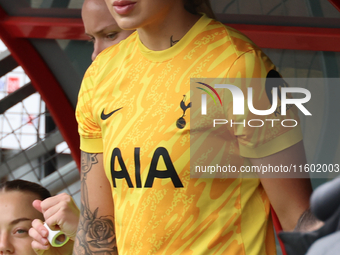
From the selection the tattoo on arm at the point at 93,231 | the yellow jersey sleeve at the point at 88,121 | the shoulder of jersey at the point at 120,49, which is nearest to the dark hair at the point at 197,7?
the shoulder of jersey at the point at 120,49

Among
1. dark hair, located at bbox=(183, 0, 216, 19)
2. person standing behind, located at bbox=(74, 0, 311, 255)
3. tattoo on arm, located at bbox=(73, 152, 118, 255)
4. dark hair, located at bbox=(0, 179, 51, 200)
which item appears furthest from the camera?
dark hair, located at bbox=(0, 179, 51, 200)

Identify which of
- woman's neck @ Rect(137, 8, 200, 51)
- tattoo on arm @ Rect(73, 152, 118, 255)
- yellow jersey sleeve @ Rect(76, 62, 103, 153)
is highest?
woman's neck @ Rect(137, 8, 200, 51)

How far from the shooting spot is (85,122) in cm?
91

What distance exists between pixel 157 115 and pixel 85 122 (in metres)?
0.22

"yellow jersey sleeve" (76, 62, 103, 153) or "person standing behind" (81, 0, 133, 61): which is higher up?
"person standing behind" (81, 0, 133, 61)

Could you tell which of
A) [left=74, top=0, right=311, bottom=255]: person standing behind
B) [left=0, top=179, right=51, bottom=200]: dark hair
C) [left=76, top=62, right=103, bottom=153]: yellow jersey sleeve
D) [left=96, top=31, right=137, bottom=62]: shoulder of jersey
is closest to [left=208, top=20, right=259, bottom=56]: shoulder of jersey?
[left=74, top=0, right=311, bottom=255]: person standing behind

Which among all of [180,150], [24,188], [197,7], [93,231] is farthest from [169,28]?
[24,188]

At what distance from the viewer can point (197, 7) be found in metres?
0.84

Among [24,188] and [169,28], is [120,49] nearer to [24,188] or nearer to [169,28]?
[169,28]

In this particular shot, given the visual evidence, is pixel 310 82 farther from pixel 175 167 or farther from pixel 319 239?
pixel 319 239

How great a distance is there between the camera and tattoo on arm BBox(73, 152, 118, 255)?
93 centimetres

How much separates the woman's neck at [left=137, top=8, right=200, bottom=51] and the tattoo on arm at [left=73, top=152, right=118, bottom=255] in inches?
11.8

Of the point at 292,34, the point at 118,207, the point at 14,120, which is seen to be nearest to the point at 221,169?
the point at 118,207

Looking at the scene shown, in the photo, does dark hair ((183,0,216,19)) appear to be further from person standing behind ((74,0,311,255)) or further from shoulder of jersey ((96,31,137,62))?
shoulder of jersey ((96,31,137,62))
